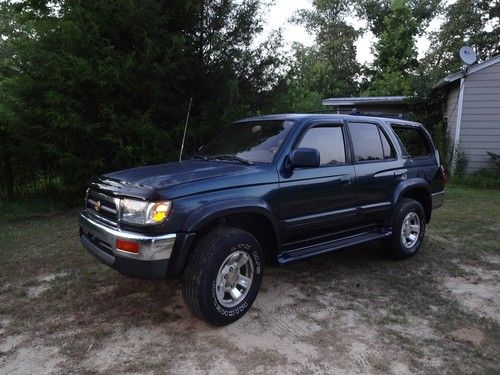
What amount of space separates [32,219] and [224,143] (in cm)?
469

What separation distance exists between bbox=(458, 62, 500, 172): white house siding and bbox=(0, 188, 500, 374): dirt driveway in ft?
26.4

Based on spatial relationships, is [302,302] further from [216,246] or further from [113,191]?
[113,191]

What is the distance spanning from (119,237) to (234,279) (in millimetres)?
1047

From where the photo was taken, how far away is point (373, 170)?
4777 millimetres

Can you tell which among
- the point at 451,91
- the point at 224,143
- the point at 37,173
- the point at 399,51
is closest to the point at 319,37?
the point at 399,51

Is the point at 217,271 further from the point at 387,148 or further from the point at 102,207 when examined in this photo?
the point at 387,148

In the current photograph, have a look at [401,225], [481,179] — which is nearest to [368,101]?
[481,179]

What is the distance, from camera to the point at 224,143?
4.74 metres

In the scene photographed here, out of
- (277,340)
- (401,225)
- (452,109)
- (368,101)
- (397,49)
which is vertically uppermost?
(397,49)

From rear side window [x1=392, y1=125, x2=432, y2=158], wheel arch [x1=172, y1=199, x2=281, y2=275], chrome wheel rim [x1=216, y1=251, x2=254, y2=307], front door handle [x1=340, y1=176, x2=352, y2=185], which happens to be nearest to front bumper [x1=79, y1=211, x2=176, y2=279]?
wheel arch [x1=172, y1=199, x2=281, y2=275]

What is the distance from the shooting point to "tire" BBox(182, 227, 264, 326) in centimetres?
328

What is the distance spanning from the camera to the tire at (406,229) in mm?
5121

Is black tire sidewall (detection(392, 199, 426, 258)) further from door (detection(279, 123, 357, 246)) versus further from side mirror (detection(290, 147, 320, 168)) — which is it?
side mirror (detection(290, 147, 320, 168))

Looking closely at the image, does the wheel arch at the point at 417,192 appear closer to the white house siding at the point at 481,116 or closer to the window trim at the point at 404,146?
the window trim at the point at 404,146
